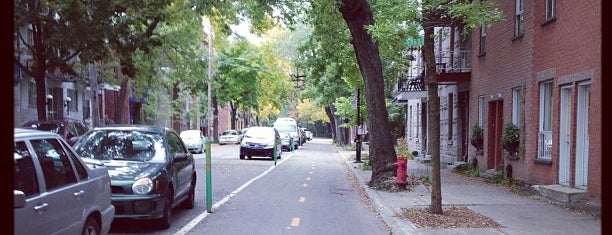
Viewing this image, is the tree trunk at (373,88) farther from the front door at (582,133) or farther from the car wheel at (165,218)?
the car wheel at (165,218)

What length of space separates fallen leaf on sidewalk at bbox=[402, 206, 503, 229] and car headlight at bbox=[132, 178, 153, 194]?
13.1ft

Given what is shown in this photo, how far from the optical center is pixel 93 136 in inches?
375

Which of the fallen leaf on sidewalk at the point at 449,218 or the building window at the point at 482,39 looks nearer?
the fallen leaf on sidewalk at the point at 449,218

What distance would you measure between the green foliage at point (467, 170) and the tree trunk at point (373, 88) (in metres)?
4.12

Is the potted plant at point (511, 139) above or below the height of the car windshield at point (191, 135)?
above

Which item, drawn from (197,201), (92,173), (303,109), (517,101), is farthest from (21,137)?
(303,109)

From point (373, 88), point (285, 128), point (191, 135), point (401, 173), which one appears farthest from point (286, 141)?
point (401, 173)

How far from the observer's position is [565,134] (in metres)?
12.9

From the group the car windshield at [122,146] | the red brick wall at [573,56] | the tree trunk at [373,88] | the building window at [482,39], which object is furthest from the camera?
the building window at [482,39]

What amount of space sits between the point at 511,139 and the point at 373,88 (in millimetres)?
4013

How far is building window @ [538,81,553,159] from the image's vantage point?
14.0 metres

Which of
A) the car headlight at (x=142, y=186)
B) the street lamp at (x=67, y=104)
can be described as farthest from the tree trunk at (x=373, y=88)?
the street lamp at (x=67, y=104)

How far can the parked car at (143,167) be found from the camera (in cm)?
796

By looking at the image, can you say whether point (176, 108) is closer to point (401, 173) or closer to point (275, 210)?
point (401, 173)
